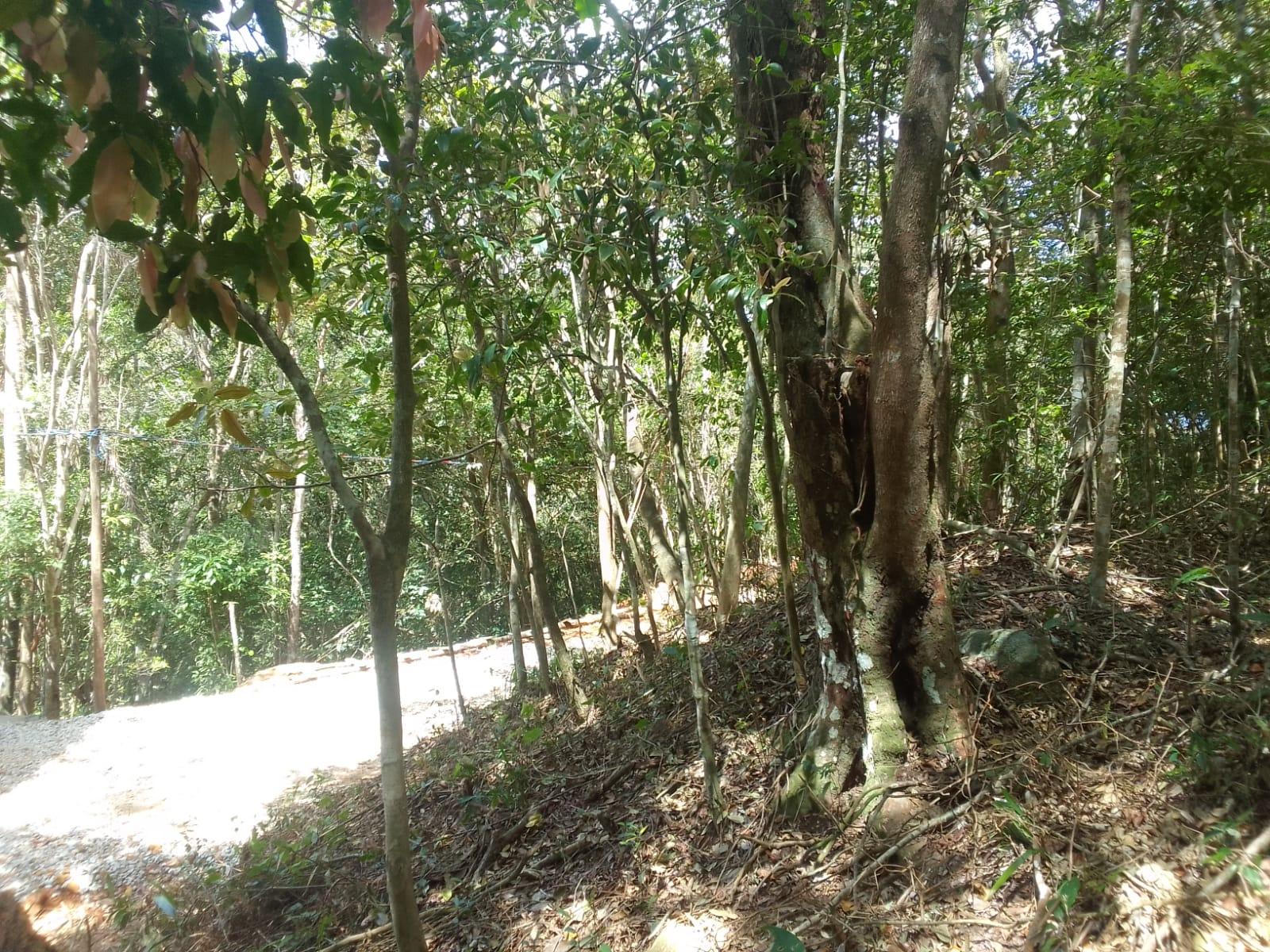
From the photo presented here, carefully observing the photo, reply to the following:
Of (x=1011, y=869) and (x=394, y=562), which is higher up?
(x=394, y=562)

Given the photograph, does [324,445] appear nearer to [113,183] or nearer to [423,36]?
[113,183]

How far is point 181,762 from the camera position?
8.62 m

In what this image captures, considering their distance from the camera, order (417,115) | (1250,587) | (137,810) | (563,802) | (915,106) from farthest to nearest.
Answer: (137,810)
(563,802)
(1250,587)
(417,115)
(915,106)

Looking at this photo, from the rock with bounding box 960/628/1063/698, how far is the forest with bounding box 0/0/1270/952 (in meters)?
0.02

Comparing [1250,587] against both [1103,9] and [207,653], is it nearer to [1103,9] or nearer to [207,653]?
[1103,9]

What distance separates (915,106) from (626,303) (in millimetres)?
3317

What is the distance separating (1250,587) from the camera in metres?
3.88

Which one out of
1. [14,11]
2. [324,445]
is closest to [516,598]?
[324,445]

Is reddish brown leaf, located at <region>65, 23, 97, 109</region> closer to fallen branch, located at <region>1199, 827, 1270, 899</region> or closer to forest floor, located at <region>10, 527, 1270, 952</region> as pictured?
forest floor, located at <region>10, 527, 1270, 952</region>

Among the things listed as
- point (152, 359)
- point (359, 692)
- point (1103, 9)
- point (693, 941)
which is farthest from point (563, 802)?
point (152, 359)

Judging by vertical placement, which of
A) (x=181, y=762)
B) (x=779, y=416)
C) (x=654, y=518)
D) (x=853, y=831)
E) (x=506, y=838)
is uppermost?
(x=779, y=416)

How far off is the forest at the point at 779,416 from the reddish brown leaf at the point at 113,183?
0.01m

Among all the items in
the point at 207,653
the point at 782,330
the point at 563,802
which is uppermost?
the point at 782,330

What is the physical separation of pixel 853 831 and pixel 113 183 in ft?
11.0
